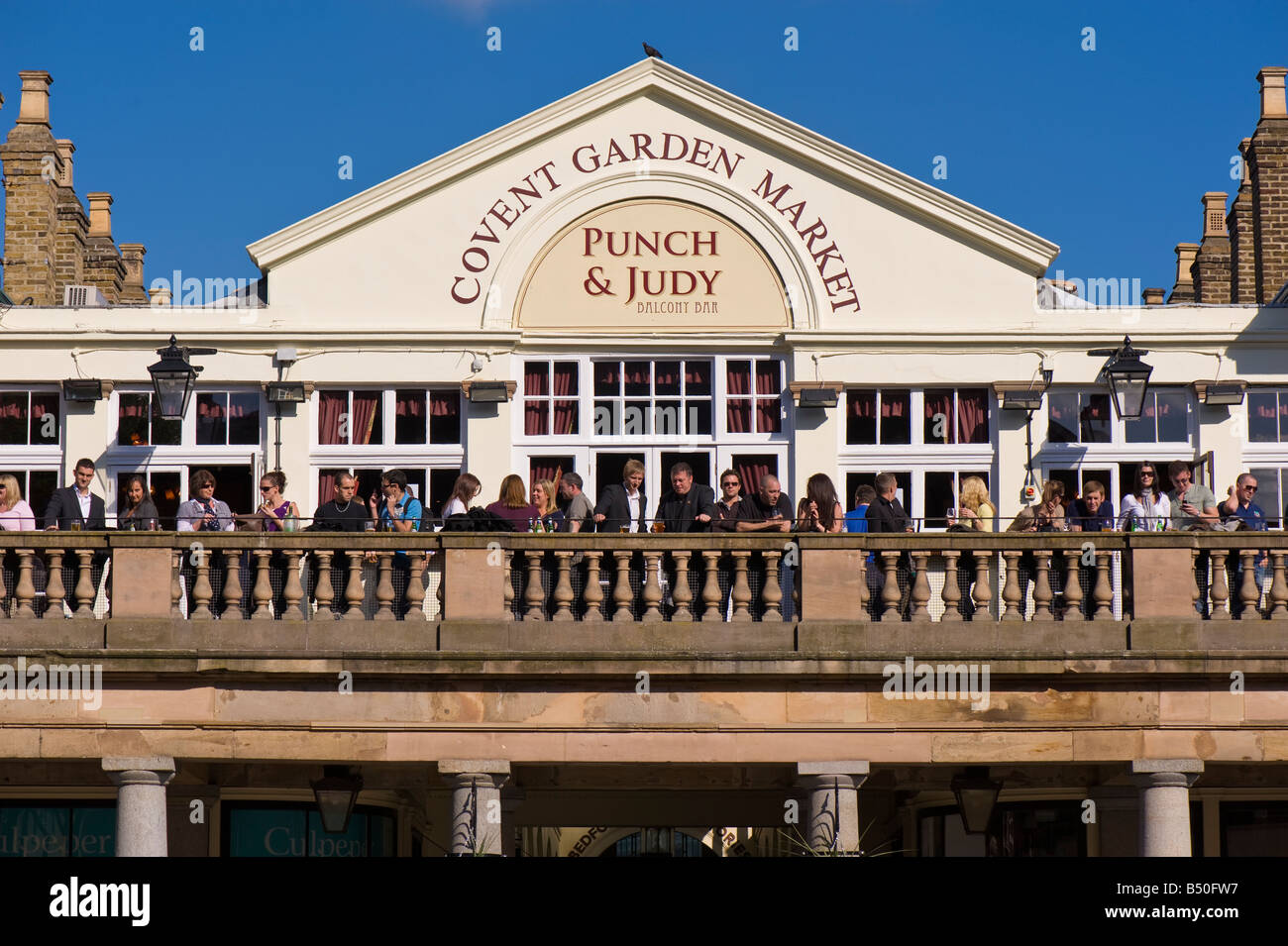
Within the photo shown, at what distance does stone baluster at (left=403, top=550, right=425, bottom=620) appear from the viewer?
1561 centimetres

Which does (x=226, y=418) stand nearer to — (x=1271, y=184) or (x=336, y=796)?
(x=336, y=796)

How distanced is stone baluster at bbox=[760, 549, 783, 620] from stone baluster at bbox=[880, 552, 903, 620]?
835 millimetres

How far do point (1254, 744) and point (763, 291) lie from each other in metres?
8.25

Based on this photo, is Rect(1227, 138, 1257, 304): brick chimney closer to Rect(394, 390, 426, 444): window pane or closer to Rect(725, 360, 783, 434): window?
Rect(725, 360, 783, 434): window

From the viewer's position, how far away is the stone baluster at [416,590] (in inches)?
615

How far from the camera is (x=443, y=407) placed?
21.8 meters

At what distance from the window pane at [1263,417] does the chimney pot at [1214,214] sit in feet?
52.7

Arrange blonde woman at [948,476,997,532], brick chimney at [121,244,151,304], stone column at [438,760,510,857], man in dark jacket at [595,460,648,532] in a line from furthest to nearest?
brick chimney at [121,244,151,304]
blonde woman at [948,476,997,532]
man in dark jacket at [595,460,648,532]
stone column at [438,760,510,857]

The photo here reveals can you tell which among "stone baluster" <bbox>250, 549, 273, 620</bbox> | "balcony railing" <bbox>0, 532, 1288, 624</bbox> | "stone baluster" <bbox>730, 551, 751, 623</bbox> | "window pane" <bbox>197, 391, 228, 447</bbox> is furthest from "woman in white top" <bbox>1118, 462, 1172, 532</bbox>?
"window pane" <bbox>197, 391, 228, 447</bbox>

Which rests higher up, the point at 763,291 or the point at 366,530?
the point at 763,291

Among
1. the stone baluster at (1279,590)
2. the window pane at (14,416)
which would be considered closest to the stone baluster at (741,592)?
the stone baluster at (1279,590)

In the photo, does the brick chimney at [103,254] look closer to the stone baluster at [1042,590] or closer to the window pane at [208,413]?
the window pane at [208,413]
